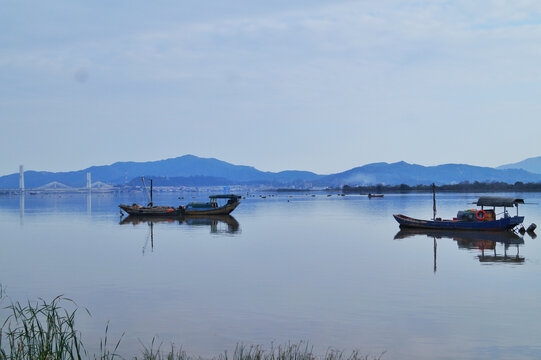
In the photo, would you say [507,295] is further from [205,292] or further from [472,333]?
[205,292]

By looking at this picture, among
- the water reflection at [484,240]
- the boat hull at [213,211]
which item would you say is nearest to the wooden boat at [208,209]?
the boat hull at [213,211]

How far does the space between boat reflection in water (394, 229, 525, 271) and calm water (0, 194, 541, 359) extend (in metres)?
0.27

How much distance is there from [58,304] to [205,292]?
570 centimetres

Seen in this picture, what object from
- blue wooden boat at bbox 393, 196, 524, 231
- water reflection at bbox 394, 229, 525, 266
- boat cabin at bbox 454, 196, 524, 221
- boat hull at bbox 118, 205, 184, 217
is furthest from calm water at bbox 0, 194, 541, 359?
boat hull at bbox 118, 205, 184, 217

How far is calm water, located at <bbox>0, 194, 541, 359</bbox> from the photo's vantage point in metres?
16.0

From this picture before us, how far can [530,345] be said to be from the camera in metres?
15.2

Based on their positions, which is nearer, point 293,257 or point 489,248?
point 293,257

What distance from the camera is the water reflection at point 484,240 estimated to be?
1320 inches

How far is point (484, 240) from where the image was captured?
4403cm

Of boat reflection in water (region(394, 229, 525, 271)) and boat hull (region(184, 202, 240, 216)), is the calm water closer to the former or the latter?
boat reflection in water (region(394, 229, 525, 271))

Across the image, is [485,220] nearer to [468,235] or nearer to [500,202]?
[500,202]

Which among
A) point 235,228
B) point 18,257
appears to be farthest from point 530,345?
point 235,228

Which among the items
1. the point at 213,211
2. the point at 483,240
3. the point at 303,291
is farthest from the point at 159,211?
the point at 303,291

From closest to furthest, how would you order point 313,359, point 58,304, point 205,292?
point 313,359
point 58,304
point 205,292
